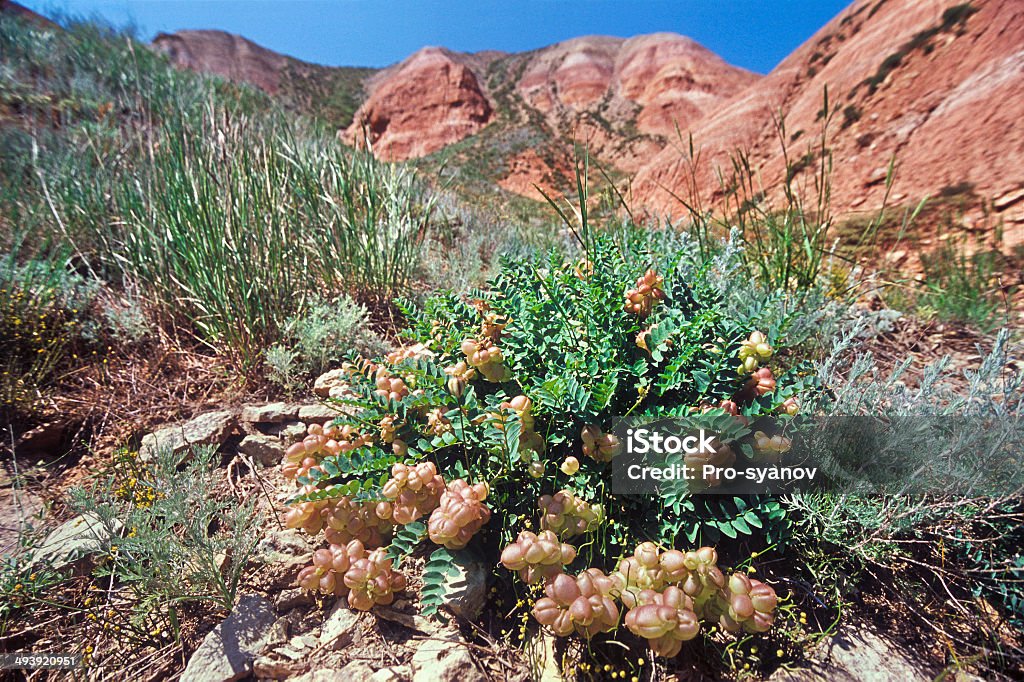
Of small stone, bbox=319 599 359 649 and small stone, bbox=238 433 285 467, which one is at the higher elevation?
small stone, bbox=238 433 285 467

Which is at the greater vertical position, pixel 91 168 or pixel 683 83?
pixel 683 83

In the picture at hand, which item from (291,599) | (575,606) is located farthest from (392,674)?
(575,606)

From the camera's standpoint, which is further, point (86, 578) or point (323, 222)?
point (323, 222)

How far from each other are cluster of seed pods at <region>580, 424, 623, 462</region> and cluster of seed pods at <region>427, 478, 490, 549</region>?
12.6 inches

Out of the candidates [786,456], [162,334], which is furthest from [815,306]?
[162,334]

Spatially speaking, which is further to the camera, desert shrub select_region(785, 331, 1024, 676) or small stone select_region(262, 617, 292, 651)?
small stone select_region(262, 617, 292, 651)

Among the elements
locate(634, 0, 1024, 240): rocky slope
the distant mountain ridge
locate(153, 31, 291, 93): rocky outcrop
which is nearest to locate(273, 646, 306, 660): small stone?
the distant mountain ridge

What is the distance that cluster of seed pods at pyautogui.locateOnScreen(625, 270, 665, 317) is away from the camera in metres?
1.61

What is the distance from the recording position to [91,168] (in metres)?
3.63

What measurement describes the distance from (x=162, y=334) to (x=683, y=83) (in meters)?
37.3

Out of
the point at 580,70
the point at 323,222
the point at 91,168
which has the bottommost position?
the point at 323,222

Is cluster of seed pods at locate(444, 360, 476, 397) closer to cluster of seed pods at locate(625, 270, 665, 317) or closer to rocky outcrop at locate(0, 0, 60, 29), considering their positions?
cluster of seed pods at locate(625, 270, 665, 317)

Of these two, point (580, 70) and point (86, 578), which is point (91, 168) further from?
point (580, 70)

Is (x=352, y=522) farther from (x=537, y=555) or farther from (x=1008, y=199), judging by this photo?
(x=1008, y=199)
